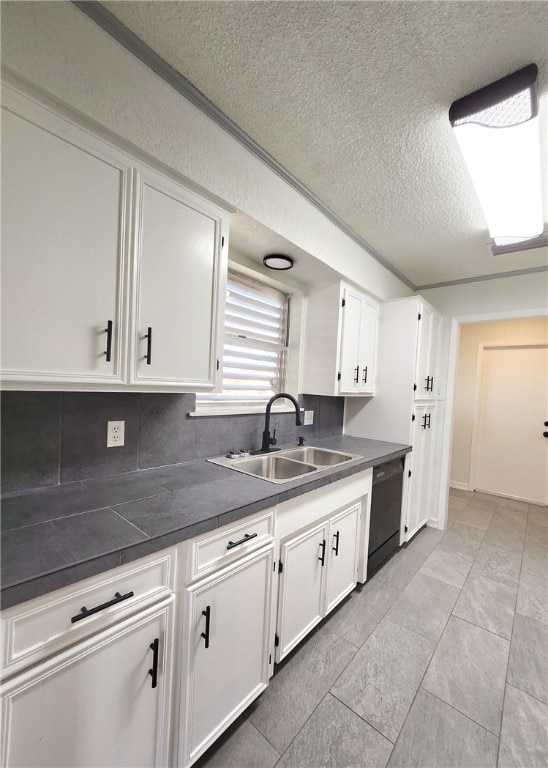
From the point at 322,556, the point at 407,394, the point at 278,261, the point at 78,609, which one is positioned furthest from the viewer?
the point at 407,394

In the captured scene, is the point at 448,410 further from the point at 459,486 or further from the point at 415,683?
the point at 415,683

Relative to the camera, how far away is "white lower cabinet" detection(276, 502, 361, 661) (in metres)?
1.51

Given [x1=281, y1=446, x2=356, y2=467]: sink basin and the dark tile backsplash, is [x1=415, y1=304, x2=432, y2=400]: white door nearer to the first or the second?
[x1=281, y1=446, x2=356, y2=467]: sink basin

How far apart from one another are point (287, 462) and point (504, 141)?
6.46ft

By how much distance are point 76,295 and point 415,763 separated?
2127 millimetres

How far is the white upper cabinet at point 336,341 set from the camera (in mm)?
2416

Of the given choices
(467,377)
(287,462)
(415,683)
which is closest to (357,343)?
(287,462)

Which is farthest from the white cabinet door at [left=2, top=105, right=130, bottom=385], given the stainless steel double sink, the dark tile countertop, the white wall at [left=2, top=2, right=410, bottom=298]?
the stainless steel double sink

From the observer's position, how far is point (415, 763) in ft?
3.94

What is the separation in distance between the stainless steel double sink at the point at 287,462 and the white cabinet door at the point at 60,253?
965 millimetres

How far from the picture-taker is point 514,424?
419 centimetres

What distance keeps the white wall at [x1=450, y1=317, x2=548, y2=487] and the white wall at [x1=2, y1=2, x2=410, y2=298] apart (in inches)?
144

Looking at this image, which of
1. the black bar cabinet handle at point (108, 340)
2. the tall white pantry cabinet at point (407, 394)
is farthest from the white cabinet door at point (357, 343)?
the black bar cabinet handle at point (108, 340)

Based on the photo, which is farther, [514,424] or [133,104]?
[514,424]
